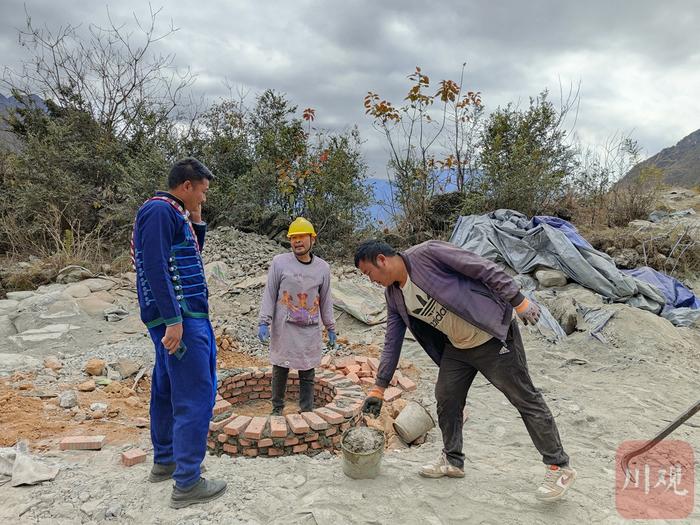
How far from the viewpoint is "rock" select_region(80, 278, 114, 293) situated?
696 centimetres

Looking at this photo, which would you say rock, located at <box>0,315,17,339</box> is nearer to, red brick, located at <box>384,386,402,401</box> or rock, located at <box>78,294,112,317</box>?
rock, located at <box>78,294,112,317</box>

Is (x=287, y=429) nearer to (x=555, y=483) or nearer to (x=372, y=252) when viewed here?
(x=372, y=252)

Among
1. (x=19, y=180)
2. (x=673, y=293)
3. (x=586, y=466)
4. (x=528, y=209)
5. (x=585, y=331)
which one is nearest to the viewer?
(x=586, y=466)

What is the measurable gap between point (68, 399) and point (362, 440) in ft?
9.22

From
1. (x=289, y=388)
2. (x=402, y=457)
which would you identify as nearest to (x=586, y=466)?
(x=402, y=457)

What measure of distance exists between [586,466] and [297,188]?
752 centimetres

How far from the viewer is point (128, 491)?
2.56 meters

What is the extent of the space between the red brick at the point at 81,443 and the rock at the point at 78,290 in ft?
13.2

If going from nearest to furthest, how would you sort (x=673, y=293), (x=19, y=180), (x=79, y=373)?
1. (x=79, y=373)
2. (x=673, y=293)
3. (x=19, y=180)

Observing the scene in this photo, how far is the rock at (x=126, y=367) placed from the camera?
4.82m

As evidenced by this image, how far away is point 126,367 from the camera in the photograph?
4863 millimetres

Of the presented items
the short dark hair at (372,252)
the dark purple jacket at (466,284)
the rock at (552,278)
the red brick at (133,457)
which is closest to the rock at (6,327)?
the red brick at (133,457)

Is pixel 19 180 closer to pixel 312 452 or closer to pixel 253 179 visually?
pixel 253 179

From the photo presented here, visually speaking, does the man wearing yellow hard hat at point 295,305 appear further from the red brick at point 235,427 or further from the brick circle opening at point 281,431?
the red brick at point 235,427
